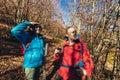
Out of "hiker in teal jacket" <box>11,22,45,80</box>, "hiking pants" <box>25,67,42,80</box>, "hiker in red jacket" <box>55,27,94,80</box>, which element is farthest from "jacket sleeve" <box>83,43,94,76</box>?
"hiking pants" <box>25,67,42,80</box>

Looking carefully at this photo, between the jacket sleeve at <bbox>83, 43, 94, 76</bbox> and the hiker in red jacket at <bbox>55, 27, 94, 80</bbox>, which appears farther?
the hiker in red jacket at <bbox>55, 27, 94, 80</bbox>

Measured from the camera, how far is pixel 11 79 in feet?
27.8

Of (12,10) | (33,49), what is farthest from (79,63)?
(12,10)

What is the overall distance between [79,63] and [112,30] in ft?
10.3

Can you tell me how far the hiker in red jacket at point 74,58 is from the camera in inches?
180

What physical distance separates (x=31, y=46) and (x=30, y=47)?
39 millimetres

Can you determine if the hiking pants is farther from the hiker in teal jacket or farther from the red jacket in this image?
A: the red jacket

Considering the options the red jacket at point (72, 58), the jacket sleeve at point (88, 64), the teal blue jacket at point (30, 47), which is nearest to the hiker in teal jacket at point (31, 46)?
the teal blue jacket at point (30, 47)

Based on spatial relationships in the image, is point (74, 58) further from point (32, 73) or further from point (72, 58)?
point (32, 73)

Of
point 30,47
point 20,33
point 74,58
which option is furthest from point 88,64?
point 20,33

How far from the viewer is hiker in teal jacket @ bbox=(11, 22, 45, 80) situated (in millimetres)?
5305

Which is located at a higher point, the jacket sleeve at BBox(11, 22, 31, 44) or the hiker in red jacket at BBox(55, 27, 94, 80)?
the jacket sleeve at BBox(11, 22, 31, 44)

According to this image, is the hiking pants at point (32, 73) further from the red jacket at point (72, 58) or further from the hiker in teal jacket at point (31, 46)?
the red jacket at point (72, 58)

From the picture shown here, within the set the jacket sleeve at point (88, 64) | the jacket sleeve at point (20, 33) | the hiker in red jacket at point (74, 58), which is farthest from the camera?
the jacket sleeve at point (20, 33)
